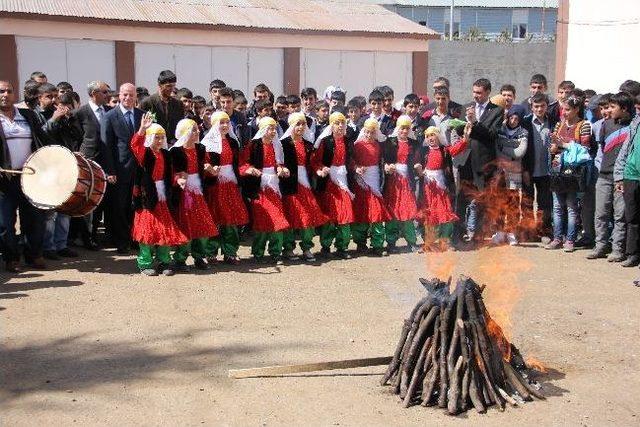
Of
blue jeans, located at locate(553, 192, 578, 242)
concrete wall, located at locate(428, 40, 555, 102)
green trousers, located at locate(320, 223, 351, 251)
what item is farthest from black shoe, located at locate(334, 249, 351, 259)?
concrete wall, located at locate(428, 40, 555, 102)

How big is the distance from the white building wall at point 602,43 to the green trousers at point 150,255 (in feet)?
41.7

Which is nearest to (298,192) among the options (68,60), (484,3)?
(68,60)

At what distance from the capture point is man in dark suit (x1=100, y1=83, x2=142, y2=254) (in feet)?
29.5

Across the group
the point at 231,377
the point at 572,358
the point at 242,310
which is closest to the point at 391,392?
the point at 231,377

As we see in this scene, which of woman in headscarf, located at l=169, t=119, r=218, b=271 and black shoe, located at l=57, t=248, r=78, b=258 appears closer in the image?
woman in headscarf, located at l=169, t=119, r=218, b=271

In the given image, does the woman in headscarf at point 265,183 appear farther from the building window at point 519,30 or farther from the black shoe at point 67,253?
the building window at point 519,30

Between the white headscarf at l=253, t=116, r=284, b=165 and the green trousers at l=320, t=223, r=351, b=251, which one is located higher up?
the white headscarf at l=253, t=116, r=284, b=165

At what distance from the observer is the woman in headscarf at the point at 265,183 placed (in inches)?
337

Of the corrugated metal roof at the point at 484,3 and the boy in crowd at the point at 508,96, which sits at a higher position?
the corrugated metal roof at the point at 484,3

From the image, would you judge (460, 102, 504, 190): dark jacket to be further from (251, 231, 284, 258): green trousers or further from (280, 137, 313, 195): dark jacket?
(251, 231, 284, 258): green trousers

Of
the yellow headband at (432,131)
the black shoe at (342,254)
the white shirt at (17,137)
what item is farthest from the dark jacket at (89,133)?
the yellow headband at (432,131)

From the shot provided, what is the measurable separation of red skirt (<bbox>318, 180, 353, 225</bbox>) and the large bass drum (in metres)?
2.65

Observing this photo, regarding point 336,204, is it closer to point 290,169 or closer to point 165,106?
point 290,169

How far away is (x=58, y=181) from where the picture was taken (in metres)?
7.61
